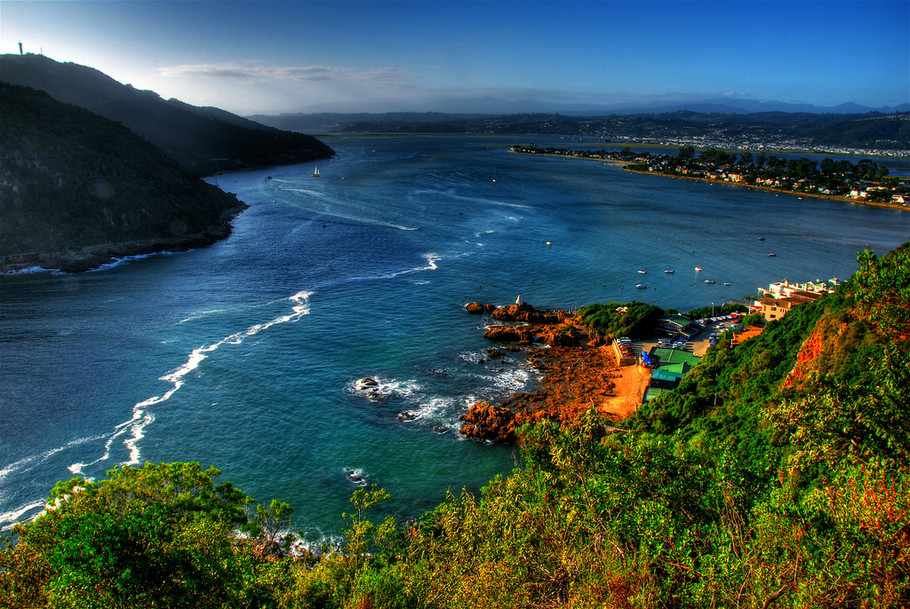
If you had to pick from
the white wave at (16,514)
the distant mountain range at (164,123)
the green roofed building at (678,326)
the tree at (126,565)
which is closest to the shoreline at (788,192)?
the green roofed building at (678,326)

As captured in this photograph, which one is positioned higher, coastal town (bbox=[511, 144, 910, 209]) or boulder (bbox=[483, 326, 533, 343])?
coastal town (bbox=[511, 144, 910, 209])

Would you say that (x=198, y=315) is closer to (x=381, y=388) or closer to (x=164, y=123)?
(x=381, y=388)

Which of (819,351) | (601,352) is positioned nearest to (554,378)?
(601,352)

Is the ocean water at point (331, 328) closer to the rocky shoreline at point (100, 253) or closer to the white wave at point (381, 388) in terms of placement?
the white wave at point (381, 388)

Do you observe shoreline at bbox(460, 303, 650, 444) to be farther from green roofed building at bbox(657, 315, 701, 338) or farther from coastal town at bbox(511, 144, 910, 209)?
coastal town at bbox(511, 144, 910, 209)

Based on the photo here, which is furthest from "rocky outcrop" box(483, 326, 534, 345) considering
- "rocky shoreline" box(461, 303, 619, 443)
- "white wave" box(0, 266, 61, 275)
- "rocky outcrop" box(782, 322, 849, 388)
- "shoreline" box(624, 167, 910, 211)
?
"shoreline" box(624, 167, 910, 211)

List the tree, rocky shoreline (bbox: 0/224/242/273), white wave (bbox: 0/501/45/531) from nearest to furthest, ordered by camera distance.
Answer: the tree
white wave (bbox: 0/501/45/531)
rocky shoreline (bbox: 0/224/242/273)

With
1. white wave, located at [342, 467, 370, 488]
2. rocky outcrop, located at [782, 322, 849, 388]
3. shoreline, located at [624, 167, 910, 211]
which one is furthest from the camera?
shoreline, located at [624, 167, 910, 211]
